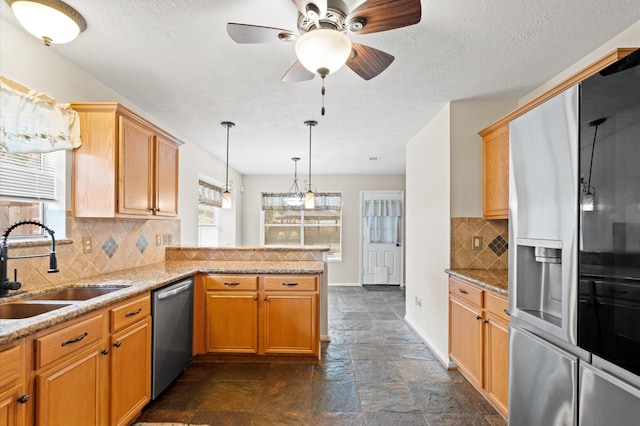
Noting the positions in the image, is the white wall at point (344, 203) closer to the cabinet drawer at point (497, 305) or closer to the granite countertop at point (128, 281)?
the granite countertop at point (128, 281)

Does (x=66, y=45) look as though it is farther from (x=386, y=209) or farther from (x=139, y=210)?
(x=386, y=209)

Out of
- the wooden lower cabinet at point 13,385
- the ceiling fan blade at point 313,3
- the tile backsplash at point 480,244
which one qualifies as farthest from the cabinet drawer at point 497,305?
the wooden lower cabinet at point 13,385

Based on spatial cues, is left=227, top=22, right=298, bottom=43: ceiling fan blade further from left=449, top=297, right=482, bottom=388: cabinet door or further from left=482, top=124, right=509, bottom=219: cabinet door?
left=449, top=297, right=482, bottom=388: cabinet door

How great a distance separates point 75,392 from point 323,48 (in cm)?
206

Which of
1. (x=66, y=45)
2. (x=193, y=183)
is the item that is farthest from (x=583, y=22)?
(x=193, y=183)

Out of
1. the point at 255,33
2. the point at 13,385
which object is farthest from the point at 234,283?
the point at 255,33

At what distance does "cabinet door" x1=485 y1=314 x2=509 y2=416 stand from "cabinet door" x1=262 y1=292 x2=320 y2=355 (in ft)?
4.68

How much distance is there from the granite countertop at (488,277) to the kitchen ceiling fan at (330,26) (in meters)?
1.70

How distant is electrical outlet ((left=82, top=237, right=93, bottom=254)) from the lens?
7.97ft

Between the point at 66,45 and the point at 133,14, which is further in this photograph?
the point at 66,45

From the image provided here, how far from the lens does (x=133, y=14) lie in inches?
70.0

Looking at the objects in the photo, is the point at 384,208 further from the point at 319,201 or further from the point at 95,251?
the point at 95,251

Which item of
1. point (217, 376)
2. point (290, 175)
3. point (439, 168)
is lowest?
point (217, 376)

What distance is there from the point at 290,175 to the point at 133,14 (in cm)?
538
